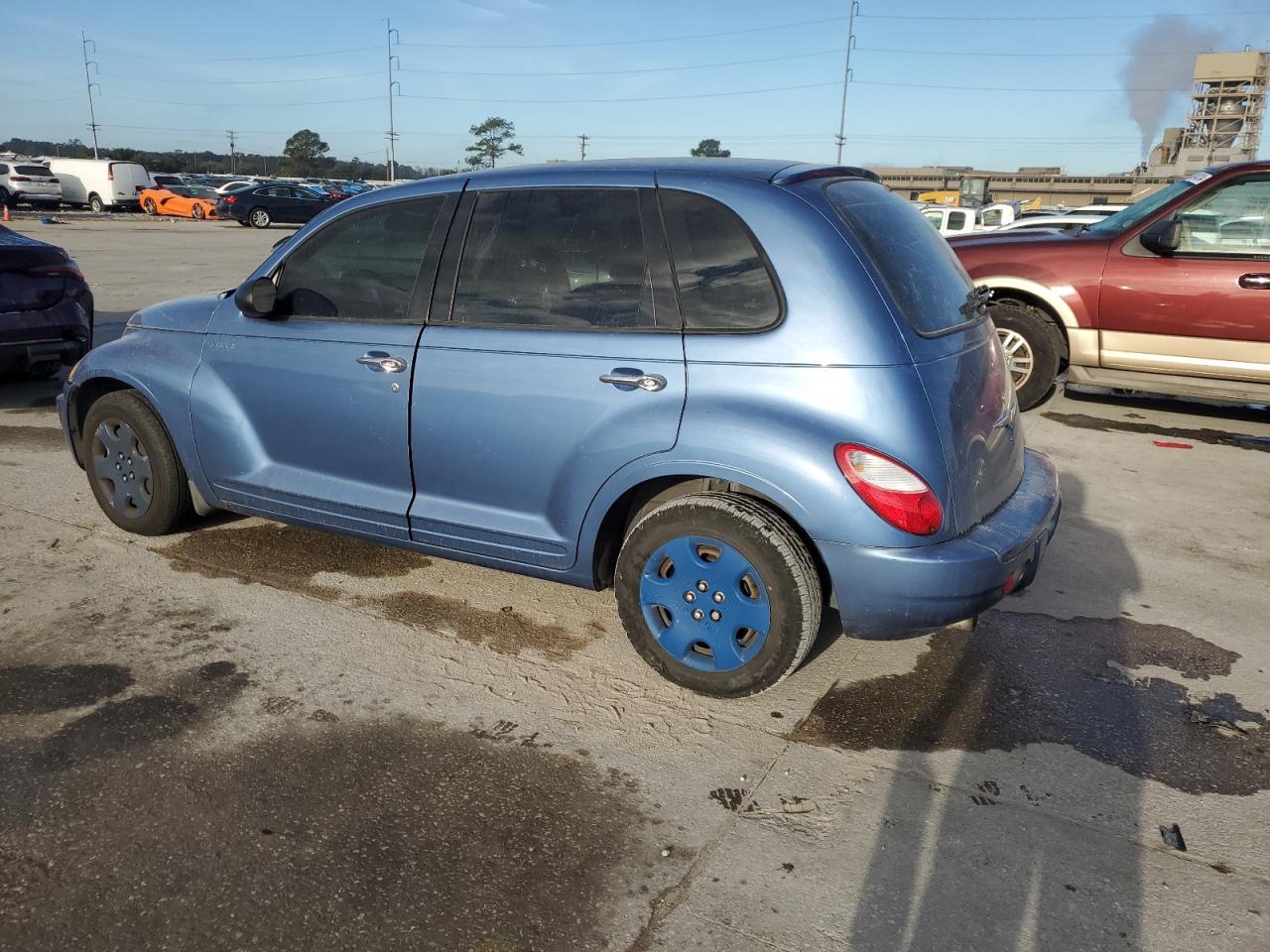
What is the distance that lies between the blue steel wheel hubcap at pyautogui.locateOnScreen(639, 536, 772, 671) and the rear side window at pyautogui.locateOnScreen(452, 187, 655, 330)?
80 cm

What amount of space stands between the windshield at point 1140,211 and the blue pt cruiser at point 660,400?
414 cm

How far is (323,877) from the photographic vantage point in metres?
2.53

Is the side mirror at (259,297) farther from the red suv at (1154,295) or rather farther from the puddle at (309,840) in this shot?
the red suv at (1154,295)

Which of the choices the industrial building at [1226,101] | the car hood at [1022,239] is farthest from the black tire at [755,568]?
the industrial building at [1226,101]

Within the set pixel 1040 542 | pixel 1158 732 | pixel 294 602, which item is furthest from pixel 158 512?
pixel 1158 732

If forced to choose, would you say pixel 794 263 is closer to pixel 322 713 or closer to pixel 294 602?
pixel 322 713

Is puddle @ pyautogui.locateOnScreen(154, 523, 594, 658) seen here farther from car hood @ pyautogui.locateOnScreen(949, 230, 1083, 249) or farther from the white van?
the white van

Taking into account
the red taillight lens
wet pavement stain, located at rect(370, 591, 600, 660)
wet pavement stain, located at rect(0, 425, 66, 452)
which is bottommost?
wet pavement stain, located at rect(370, 591, 600, 660)

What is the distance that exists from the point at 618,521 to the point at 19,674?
218cm

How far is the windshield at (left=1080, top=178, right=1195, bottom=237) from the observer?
284 inches

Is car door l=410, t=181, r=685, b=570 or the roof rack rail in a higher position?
the roof rack rail

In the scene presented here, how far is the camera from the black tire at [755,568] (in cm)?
316

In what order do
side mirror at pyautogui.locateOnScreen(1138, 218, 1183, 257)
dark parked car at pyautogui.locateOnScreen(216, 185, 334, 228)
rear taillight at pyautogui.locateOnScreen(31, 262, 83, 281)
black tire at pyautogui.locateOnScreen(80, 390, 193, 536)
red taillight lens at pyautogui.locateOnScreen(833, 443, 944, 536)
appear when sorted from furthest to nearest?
dark parked car at pyautogui.locateOnScreen(216, 185, 334, 228)
rear taillight at pyautogui.locateOnScreen(31, 262, 83, 281)
side mirror at pyautogui.locateOnScreen(1138, 218, 1183, 257)
black tire at pyautogui.locateOnScreen(80, 390, 193, 536)
red taillight lens at pyautogui.locateOnScreen(833, 443, 944, 536)

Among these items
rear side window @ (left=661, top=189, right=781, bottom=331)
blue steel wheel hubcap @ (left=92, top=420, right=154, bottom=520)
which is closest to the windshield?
rear side window @ (left=661, top=189, right=781, bottom=331)
